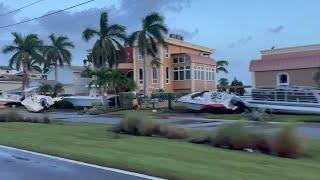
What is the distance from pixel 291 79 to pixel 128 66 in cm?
2846

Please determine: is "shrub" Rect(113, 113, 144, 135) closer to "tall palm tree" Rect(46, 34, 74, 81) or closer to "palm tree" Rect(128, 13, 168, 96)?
"palm tree" Rect(128, 13, 168, 96)

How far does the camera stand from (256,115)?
28.4 m

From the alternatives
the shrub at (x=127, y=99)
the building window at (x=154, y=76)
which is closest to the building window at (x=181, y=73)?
the building window at (x=154, y=76)

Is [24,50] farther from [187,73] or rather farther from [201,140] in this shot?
[201,140]

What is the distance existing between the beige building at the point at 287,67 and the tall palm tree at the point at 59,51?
3762cm

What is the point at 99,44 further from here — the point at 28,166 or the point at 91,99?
the point at 28,166

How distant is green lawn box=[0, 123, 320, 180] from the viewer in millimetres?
10406

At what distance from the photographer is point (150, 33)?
59.1 m

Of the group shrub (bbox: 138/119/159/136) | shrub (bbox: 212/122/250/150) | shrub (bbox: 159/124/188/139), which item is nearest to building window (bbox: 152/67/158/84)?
shrub (bbox: 138/119/159/136)

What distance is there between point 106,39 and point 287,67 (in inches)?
804

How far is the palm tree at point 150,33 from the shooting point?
58.4 metres

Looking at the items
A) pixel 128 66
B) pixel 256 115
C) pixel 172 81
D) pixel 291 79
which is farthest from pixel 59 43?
pixel 256 115

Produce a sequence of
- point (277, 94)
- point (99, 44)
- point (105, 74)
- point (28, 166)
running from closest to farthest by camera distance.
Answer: point (28, 166), point (277, 94), point (105, 74), point (99, 44)

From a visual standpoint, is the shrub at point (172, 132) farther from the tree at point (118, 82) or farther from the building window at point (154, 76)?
the building window at point (154, 76)
